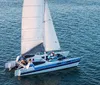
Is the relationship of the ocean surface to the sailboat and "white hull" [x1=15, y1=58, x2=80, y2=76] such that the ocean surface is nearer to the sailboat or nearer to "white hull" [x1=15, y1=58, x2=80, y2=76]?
"white hull" [x1=15, y1=58, x2=80, y2=76]

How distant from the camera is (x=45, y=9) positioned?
62219 millimetres

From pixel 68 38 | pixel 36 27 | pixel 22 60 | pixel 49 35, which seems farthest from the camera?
pixel 68 38

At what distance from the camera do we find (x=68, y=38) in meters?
81.6

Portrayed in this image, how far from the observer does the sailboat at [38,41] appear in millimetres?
59719

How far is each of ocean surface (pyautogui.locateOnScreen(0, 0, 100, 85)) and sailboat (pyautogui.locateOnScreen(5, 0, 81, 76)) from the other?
4.71 feet

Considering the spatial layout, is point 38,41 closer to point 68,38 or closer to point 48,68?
point 48,68

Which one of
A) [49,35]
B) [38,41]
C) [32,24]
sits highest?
[32,24]

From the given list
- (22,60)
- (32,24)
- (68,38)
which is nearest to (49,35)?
(32,24)

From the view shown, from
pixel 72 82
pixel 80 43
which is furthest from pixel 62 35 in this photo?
pixel 72 82

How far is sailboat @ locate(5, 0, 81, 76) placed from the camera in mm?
59719

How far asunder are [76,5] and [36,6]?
64.8m

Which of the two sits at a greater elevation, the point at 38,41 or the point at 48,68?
the point at 38,41

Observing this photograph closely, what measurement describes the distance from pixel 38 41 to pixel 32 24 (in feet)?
13.0

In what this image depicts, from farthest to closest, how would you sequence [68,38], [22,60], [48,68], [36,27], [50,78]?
[68,38] → [48,68] → [22,60] → [36,27] → [50,78]
